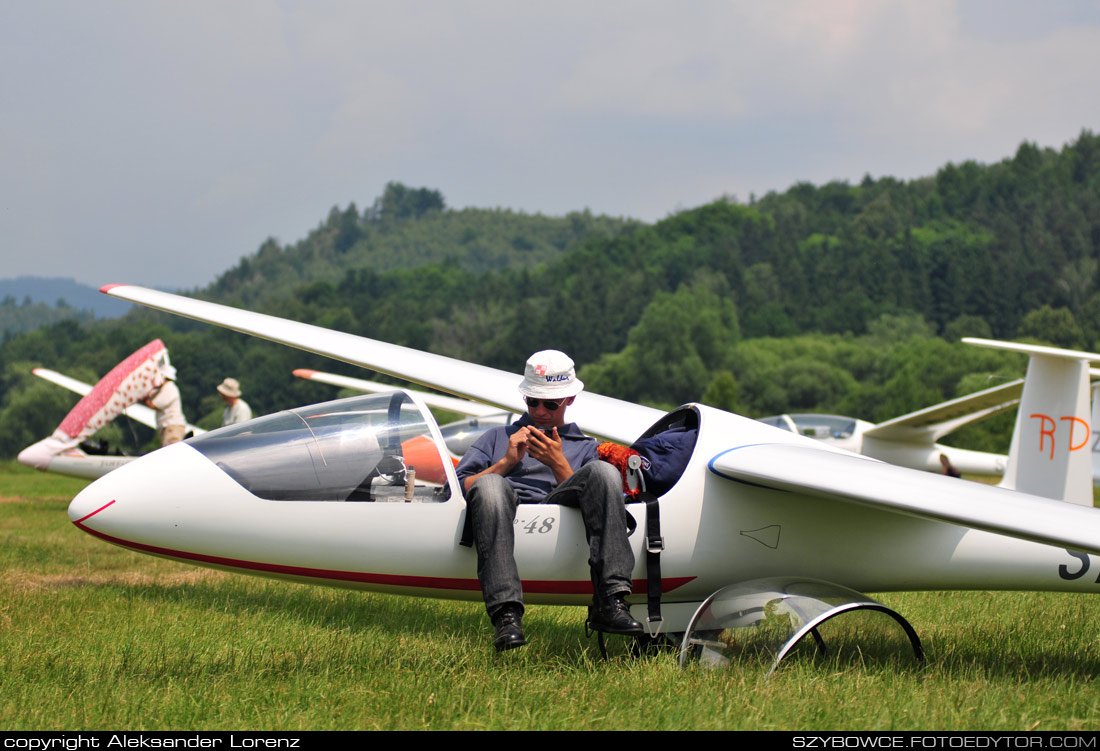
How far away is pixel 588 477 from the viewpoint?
512 centimetres

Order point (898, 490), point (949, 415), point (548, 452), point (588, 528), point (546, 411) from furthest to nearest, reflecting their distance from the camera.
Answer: point (949, 415) → point (546, 411) → point (548, 452) → point (588, 528) → point (898, 490)

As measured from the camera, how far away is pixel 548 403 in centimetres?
551

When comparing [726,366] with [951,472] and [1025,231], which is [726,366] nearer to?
[1025,231]

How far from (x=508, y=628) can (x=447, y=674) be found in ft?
1.18

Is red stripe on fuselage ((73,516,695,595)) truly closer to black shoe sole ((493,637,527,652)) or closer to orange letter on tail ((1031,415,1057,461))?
black shoe sole ((493,637,527,652))

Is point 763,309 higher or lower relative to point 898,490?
higher

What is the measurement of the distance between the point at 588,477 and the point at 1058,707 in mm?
2357

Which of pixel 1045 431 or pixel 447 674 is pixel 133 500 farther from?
pixel 1045 431

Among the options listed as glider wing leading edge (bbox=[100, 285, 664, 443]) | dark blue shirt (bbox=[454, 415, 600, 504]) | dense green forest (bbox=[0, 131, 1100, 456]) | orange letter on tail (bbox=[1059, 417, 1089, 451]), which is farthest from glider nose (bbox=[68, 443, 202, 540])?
dense green forest (bbox=[0, 131, 1100, 456])

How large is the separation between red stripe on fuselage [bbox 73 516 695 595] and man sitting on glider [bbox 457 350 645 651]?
0.80ft

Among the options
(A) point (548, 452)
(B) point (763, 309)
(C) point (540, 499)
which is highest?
(B) point (763, 309)

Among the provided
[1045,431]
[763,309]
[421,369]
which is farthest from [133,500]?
[763,309]

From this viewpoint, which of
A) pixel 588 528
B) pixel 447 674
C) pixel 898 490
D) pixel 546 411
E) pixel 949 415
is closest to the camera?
pixel 447 674

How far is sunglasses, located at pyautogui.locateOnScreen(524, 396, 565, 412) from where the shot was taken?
5.48 meters
